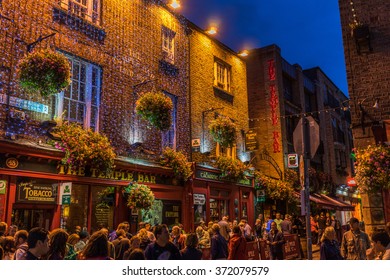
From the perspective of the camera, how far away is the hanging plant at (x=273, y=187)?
22.3m

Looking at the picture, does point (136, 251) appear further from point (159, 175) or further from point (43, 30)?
point (159, 175)

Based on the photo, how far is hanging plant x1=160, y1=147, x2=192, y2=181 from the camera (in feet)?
52.7

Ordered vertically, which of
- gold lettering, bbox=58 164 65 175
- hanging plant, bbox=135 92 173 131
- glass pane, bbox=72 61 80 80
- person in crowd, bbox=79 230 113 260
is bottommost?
person in crowd, bbox=79 230 113 260

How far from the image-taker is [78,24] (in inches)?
527

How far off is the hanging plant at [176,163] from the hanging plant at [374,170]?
6.82 meters

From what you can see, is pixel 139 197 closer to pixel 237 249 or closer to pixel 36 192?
pixel 36 192

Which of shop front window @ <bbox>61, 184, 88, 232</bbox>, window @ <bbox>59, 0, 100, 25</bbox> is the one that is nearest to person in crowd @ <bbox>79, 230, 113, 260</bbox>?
shop front window @ <bbox>61, 184, 88, 232</bbox>

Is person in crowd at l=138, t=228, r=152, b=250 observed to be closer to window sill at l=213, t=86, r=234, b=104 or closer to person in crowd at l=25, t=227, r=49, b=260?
person in crowd at l=25, t=227, r=49, b=260

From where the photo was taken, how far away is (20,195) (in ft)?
35.9

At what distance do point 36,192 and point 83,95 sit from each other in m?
3.84

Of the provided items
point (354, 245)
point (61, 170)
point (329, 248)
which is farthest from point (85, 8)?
point (354, 245)

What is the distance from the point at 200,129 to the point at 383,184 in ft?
30.4

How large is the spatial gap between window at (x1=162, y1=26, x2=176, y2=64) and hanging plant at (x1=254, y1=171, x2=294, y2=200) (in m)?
8.48

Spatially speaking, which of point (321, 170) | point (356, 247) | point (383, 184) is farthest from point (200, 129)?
point (321, 170)
